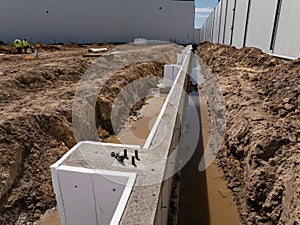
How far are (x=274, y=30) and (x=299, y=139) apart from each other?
20.2 ft

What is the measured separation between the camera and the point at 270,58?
920cm

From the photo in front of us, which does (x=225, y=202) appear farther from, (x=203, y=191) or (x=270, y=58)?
(x=270, y=58)

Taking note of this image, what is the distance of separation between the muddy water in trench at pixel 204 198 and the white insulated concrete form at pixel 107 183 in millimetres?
1227

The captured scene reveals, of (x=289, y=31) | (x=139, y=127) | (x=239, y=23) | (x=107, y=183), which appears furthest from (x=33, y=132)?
(x=239, y=23)

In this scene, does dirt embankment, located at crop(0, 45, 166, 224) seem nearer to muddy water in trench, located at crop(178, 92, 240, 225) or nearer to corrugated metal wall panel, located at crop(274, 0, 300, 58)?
muddy water in trench, located at crop(178, 92, 240, 225)

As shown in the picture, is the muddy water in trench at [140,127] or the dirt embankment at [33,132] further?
the muddy water in trench at [140,127]

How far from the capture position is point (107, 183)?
3.46m

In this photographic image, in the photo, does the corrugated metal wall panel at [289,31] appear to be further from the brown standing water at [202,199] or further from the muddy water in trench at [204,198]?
the muddy water in trench at [204,198]

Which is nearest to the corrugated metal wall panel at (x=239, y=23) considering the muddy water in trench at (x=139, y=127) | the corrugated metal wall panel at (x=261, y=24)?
the corrugated metal wall panel at (x=261, y=24)

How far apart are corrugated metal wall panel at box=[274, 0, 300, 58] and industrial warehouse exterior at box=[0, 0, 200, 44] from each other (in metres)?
20.4

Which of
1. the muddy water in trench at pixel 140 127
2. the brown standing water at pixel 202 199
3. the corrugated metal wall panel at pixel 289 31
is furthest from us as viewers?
the muddy water in trench at pixel 140 127

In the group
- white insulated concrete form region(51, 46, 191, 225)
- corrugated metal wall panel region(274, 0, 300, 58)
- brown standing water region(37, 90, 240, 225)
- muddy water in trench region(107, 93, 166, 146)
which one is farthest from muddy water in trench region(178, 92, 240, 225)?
corrugated metal wall panel region(274, 0, 300, 58)

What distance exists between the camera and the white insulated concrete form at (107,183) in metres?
3.10

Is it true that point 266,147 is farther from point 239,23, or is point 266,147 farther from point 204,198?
point 239,23
